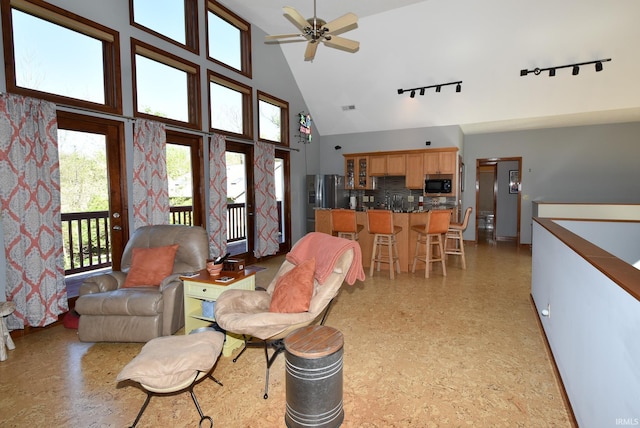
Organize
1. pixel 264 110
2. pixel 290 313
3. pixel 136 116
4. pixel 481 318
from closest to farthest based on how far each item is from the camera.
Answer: pixel 290 313
pixel 481 318
pixel 136 116
pixel 264 110

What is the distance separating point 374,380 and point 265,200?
4.21 meters

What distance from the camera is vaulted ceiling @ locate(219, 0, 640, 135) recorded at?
4.67m

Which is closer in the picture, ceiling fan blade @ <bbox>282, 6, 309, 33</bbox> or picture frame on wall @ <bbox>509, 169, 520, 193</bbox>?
ceiling fan blade @ <bbox>282, 6, 309, 33</bbox>

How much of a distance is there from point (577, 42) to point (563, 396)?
509 cm

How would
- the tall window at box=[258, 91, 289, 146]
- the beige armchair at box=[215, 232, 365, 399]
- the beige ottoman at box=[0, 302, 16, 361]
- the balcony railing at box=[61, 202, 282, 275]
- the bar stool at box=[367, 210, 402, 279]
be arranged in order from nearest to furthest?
the beige armchair at box=[215, 232, 365, 399] → the beige ottoman at box=[0, 302, 16, 361] → the balcony railing at box=[61, 202, 282, 275] → the bar stool at box=[367, 210, 402, 279] → the tall window at box=[258, 91, 289, 146]

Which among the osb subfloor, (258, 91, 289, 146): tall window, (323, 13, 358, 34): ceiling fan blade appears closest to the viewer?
the osb subfloor

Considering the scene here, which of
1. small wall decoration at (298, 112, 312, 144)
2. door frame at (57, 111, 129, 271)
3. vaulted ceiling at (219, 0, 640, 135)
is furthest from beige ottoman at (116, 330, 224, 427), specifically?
small wall decoration at (298, 112, 312, 144)

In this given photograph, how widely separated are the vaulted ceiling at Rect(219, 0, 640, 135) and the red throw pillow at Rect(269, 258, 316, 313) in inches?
168

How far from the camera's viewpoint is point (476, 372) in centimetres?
238

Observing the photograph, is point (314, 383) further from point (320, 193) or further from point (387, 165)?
point (387, 165)

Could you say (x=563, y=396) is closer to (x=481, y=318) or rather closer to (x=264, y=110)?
(x=481, y=318)

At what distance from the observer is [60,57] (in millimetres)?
3408

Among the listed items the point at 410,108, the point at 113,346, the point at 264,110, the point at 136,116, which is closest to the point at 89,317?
the point at 113,346

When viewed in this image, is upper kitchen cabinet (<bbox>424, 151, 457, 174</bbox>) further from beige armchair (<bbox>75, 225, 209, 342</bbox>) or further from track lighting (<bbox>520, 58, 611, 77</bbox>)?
beige armchair (<bbox>75, 225, 209, 342</bbox>)
